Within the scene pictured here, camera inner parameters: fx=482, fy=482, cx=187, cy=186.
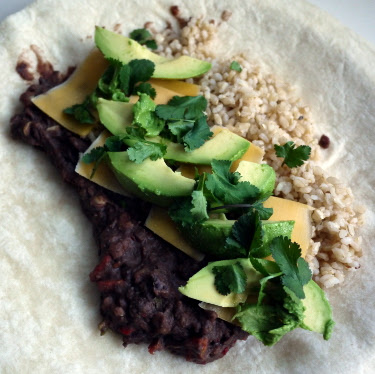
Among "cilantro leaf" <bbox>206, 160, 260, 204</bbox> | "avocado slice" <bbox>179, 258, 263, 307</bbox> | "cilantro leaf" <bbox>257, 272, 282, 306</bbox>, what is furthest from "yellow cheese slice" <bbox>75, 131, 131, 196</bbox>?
"cilantro leaf" <bbox>257, 272, 282, 306</bbox>

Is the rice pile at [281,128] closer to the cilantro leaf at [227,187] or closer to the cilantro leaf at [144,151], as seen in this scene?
the cilantro leaf at [227,187]

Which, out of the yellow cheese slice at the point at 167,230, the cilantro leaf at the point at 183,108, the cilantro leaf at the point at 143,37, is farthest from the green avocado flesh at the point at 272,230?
the cilantro leaf at the point at 143,37

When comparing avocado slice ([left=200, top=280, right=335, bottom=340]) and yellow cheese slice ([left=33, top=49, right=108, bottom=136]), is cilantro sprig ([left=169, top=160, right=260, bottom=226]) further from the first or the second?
yellow cheese slice ([left=33, top=49, right=108, bottom=136])

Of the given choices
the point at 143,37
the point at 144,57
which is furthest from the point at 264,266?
the point at 143,37

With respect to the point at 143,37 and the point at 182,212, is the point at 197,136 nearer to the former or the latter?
the point at 182,212

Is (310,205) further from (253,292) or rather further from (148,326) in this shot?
(148,326)

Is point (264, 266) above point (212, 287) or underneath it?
above
